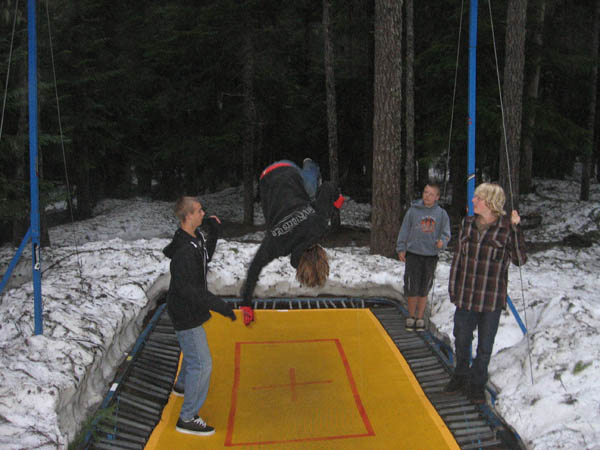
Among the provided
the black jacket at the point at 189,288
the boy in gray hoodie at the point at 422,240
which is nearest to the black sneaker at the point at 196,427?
the black jacket at the point at 189,288

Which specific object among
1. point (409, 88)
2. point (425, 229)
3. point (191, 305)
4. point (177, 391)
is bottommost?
point (177, 391)

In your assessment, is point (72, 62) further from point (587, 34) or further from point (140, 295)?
point (587, 34)

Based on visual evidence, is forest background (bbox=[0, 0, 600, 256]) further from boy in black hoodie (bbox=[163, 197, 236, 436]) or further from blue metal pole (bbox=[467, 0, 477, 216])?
boy in black hoodie (bbox=[163, 197, 236, 436])

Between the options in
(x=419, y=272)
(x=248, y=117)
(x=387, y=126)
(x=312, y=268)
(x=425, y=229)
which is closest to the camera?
(x=312, y=268)

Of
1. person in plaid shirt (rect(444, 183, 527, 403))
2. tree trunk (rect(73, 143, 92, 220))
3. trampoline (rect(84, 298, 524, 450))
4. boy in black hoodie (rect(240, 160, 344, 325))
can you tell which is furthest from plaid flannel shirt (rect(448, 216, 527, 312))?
tree trunk (rect(73, 143, 92, 220))

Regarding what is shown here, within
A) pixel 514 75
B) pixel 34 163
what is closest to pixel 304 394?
pixel 34 163

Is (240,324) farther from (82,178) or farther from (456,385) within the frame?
(82,178)

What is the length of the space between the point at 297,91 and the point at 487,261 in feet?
59.6

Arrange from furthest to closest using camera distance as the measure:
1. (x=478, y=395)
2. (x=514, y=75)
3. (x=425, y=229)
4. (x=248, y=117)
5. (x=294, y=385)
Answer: (x=248, y=117), (x=514, y=75), (x=425, y=229), (x=294, y=385), (x=478, y=395)

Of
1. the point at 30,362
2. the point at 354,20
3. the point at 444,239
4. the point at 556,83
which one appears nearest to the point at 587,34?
the point at 556,83

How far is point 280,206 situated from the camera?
203 inches

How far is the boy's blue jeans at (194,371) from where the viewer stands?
4492mm

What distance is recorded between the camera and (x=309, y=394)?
528cm

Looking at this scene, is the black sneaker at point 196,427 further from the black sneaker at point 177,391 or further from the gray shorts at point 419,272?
the gray shorts at point 419,272
